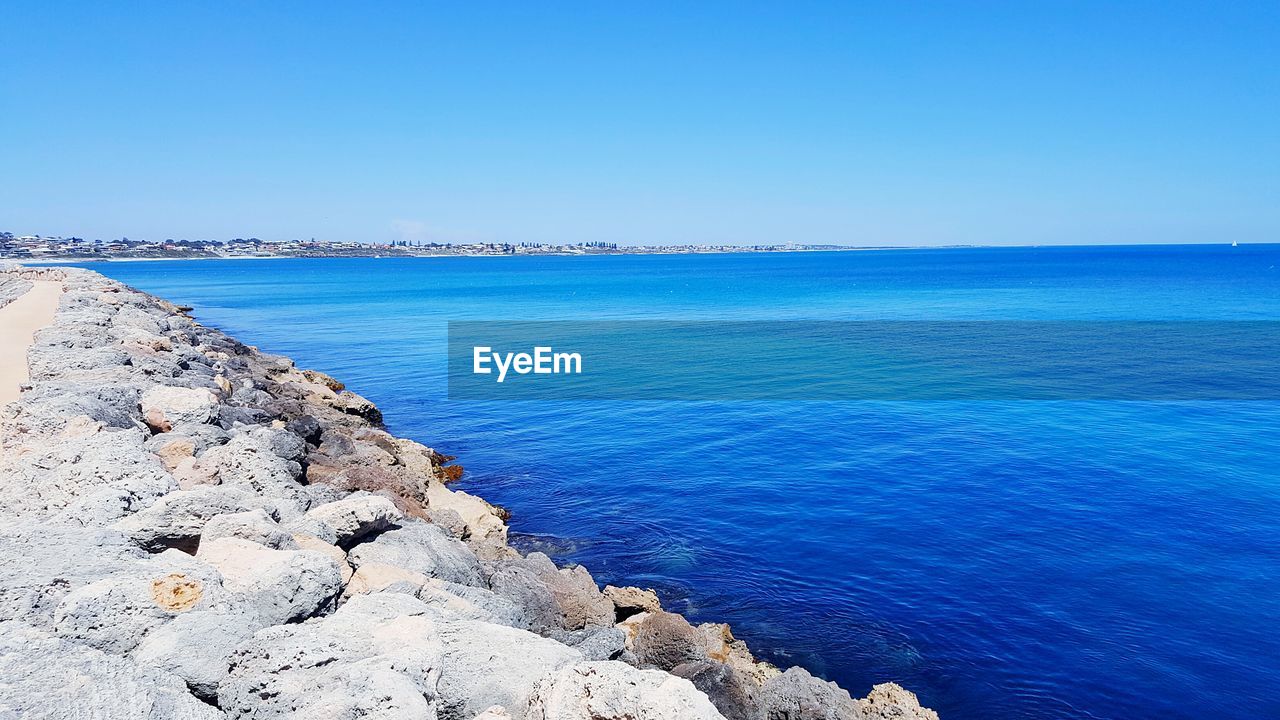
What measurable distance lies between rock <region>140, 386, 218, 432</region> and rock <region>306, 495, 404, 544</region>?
489 cm

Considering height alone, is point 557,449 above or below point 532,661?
below

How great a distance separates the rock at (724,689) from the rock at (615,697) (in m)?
2.90

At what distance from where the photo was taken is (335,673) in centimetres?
562

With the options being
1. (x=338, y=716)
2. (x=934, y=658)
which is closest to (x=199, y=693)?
(x=338, y=716)

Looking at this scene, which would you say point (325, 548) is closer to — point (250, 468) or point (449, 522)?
point (250, 468)

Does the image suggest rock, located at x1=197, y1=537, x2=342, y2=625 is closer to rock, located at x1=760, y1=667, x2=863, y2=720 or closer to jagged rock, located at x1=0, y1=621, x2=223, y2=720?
jagged rock, located at x1=0, y1=621, x2=223, y2=720

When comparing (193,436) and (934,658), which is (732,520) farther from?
(193,436)

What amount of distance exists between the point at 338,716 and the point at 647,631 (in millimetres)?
5073

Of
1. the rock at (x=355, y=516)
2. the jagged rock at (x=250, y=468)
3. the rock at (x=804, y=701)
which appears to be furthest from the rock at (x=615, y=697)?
the jagged rock at (x=250, y=468)

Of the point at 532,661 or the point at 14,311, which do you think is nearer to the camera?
the point at 532,661

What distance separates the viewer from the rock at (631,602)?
11.1 m

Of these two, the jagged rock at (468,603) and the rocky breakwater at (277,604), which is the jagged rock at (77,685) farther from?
the jagged rock at (468,603)

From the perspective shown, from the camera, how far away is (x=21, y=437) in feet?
35.9

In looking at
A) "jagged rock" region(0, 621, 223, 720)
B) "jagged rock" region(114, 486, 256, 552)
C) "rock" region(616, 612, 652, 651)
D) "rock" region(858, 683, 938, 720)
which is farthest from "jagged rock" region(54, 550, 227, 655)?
"rock" region(858, 683, 938, 720)
